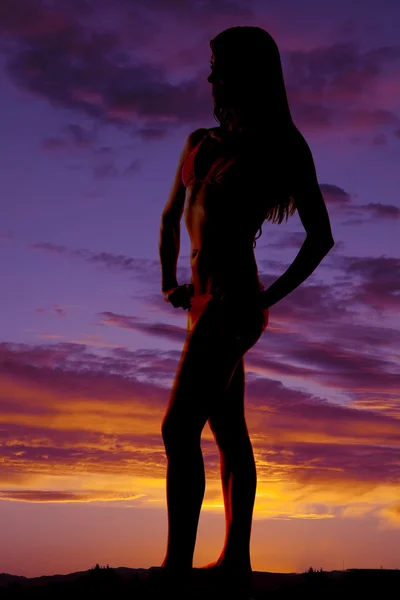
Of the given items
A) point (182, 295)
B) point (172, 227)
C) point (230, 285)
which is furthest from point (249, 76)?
point (182, 295)

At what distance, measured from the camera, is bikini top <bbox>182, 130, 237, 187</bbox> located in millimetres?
8656

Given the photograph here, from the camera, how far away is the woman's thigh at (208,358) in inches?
328

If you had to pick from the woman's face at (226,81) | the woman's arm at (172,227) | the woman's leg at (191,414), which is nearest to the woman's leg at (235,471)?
the woman's leg at (191,414)

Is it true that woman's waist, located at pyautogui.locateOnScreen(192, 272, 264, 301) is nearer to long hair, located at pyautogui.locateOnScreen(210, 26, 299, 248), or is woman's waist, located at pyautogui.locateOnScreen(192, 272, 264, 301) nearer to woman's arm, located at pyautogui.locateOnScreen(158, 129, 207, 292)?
long hair, located at pyautogui.locateOnScreen(210, 26, 299, 248)

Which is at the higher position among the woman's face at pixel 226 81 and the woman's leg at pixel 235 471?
the woman's face at pixel 226 81

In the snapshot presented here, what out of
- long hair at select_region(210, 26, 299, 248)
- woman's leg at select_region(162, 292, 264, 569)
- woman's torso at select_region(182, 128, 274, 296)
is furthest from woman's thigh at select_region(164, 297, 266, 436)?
long hair at select_region(210, 26, 299, 248)

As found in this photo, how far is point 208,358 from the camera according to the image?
8383mm

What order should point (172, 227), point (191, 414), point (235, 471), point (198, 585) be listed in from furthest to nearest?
point (172, 227) < point (235, 471) < point (198, 585) < point (191, 414)

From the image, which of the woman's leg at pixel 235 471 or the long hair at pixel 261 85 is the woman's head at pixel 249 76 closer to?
the long hair at pixel 261 85

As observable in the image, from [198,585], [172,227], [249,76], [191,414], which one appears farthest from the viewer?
[172,227]

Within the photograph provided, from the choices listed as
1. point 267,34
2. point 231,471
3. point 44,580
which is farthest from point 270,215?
point 44,580

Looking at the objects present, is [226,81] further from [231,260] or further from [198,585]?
[198,585]

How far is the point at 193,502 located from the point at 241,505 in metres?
0.81

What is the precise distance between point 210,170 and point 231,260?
2.71 feet
